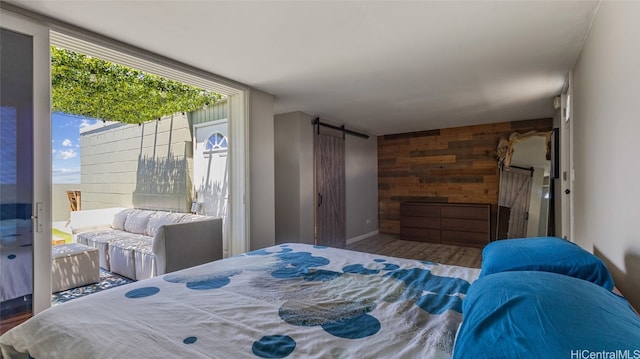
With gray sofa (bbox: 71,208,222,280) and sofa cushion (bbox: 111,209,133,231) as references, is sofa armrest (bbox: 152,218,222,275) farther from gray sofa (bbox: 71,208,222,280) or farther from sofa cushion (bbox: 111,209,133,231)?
sofa cushion (bbox: 111,209,133,231)

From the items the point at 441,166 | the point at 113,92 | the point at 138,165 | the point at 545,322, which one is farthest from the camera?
the point at 441,166

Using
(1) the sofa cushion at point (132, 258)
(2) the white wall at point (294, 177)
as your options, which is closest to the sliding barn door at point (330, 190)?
(2) the white wall at point (294, 177)

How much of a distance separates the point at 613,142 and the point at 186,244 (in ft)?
11.9

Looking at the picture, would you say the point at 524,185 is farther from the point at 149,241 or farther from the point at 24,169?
the point at 24,169

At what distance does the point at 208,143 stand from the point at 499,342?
4953 millimetres

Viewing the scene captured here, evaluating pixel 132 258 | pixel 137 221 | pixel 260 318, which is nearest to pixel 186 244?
pixel 132 258

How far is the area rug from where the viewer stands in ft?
10.0

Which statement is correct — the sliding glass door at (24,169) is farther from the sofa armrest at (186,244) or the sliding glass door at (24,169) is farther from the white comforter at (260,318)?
the sofa armrest at (186,244)

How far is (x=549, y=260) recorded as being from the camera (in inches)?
49.0

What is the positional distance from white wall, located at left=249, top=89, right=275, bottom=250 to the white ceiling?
0.79 feet

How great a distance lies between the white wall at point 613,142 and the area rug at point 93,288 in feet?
13.9

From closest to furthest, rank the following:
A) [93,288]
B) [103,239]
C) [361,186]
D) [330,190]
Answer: [93,288] < [103,239] < [330,190] < [361,186]

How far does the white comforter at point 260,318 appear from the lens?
3.11 ft

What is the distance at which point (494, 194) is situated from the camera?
5621 millimetres
